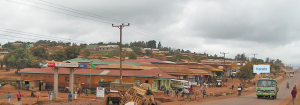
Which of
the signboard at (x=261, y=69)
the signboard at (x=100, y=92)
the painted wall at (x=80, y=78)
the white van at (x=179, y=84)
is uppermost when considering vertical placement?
the signboard at (x=261, y=69)

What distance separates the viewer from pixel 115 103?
22.8 meters

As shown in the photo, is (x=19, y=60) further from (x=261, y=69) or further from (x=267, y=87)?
(x=267, y=87)

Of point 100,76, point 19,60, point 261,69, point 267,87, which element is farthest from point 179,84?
point 19,60

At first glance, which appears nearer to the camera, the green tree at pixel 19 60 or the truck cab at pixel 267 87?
the truck cab at pixel 267 87

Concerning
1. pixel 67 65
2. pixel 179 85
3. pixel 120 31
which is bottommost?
pixel 179 85

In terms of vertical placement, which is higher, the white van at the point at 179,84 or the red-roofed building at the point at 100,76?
the red-roofed building at the point at 100,76

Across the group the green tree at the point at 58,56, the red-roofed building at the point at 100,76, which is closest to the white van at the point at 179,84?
the red-roofed building at the point at 100,76

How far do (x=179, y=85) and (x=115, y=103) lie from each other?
27.3 meters

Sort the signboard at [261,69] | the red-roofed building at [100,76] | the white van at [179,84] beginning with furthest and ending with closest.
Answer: the signboard at [261,69], the white van at [179,84], the red-roofed building at [100,76]

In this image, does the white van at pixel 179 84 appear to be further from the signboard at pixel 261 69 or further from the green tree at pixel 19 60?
the green tree at pixel 19 60

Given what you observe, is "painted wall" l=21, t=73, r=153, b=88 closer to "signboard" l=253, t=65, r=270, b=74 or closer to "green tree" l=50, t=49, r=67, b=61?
"signboard" l=253, t=65, r=270, b=74

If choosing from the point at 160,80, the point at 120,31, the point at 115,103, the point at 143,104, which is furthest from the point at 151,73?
the point at 143,104

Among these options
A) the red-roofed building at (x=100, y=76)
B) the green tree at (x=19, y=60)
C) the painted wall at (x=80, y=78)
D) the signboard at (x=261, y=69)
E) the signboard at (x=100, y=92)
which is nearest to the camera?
the signboard at (x=100, y=92)

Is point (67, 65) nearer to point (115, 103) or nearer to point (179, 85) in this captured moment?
point (115, 103)
